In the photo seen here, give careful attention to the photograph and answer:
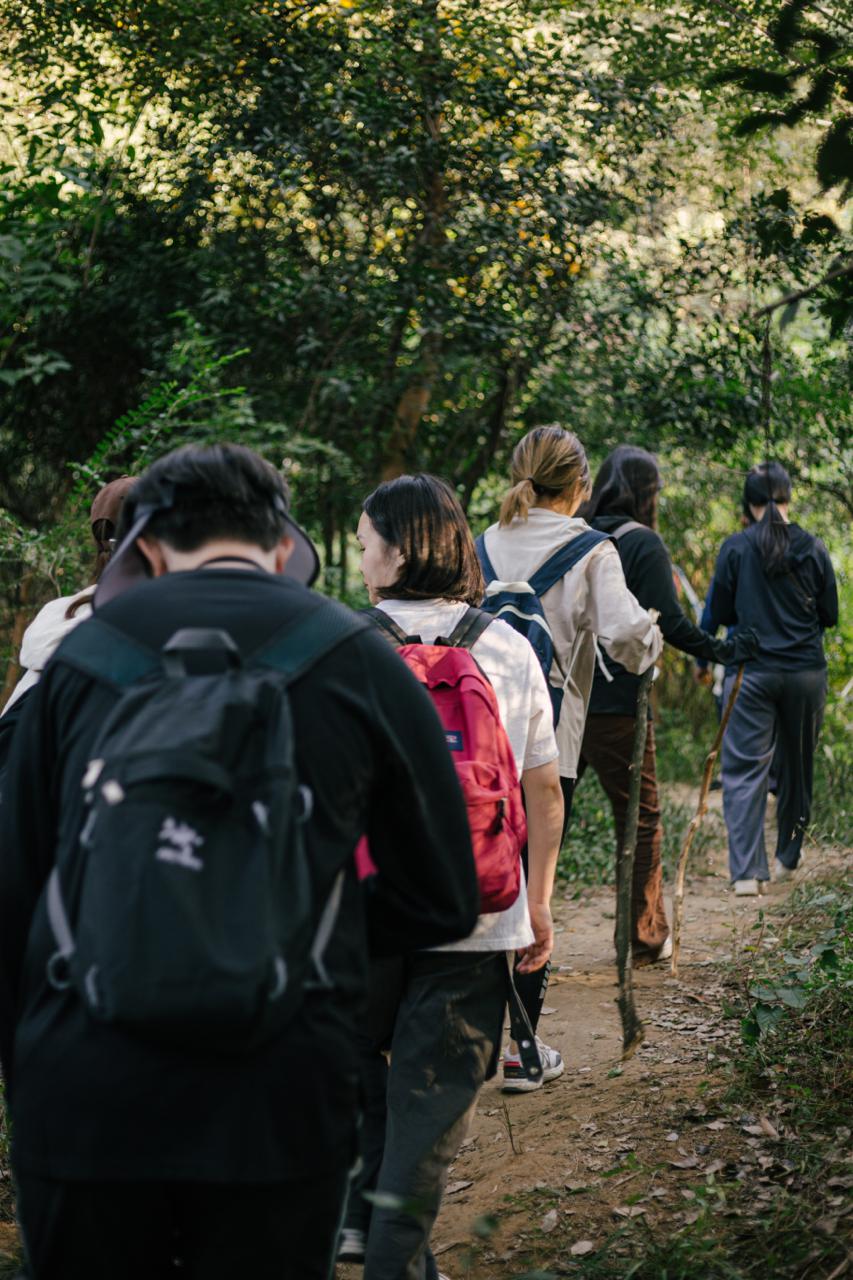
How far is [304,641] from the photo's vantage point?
1.91 meters

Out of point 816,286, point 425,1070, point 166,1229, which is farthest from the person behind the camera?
point 816,286

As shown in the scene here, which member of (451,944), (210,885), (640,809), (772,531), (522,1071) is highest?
(210,885)

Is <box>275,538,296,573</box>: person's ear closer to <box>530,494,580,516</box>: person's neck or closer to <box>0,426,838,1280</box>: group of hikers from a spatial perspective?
<box>0,426,838,1280</box>: group of hikers

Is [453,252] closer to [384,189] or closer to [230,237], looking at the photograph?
[384,189]

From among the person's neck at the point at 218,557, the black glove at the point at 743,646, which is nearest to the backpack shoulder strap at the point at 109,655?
the person's neck at the point at 218,557

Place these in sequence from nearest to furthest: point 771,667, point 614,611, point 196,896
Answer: point 196,896
point 614,611
point 771,667

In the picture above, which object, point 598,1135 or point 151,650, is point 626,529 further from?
point 151,650

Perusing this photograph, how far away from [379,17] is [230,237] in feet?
6.12

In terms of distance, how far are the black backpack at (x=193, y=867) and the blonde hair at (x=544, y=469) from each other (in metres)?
2.97

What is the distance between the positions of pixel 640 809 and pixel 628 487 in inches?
55.0

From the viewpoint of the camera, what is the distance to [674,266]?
1077 centimetres

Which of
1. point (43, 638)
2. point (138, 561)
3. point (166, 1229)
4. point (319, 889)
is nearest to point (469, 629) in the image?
point (43, 638)

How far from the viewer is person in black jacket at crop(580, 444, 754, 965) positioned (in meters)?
5.67

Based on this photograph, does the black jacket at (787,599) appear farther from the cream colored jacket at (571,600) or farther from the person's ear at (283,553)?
the person's ear at (283,553)
